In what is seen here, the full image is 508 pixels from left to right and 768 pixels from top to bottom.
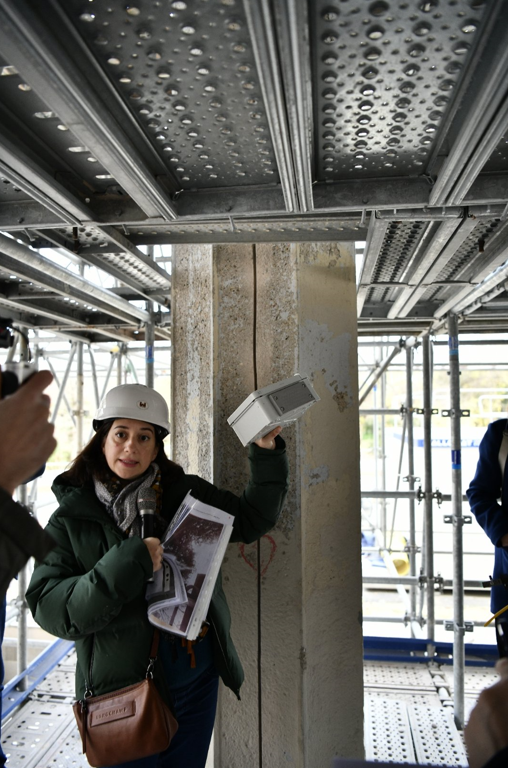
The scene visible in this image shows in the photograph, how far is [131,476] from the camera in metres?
1.88

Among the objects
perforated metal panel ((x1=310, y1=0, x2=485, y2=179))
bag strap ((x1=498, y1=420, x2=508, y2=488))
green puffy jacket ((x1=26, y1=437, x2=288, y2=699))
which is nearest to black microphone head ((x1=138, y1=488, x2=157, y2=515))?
green puffy jacket ((x1=26, y1=437, x2=288, y2=699))

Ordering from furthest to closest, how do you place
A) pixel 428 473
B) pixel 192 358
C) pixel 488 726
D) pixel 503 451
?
pixel 428 473 → pixel 503 451 → pixel 192 358 → pixel 488 726

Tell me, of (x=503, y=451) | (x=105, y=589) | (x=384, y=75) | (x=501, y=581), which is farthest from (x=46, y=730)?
(x=384, y=75)

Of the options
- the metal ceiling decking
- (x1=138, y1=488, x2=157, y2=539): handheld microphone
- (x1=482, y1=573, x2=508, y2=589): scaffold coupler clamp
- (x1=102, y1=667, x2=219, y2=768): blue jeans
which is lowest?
(x1=102, y1=667, x2=219, y2=768): blue jeans

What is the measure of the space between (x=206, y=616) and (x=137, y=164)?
1.43 meters

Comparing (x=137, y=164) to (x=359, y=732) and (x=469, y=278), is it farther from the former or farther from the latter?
(x=359, y=732)

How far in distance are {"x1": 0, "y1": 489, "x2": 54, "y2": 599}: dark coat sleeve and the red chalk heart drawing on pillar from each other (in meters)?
1.53

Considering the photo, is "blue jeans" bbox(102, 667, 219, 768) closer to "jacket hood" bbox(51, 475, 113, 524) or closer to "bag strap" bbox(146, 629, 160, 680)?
"bag strap" bbox(146, 629, 160, 680)

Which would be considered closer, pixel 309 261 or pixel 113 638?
pixel 113 638

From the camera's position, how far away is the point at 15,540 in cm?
87

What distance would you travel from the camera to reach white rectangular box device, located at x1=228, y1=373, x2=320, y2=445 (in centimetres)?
179

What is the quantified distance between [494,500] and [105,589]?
80.6 inches

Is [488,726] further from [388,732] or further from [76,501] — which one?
[388,732]

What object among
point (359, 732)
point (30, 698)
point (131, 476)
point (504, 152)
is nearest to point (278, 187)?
point (504, 152)
